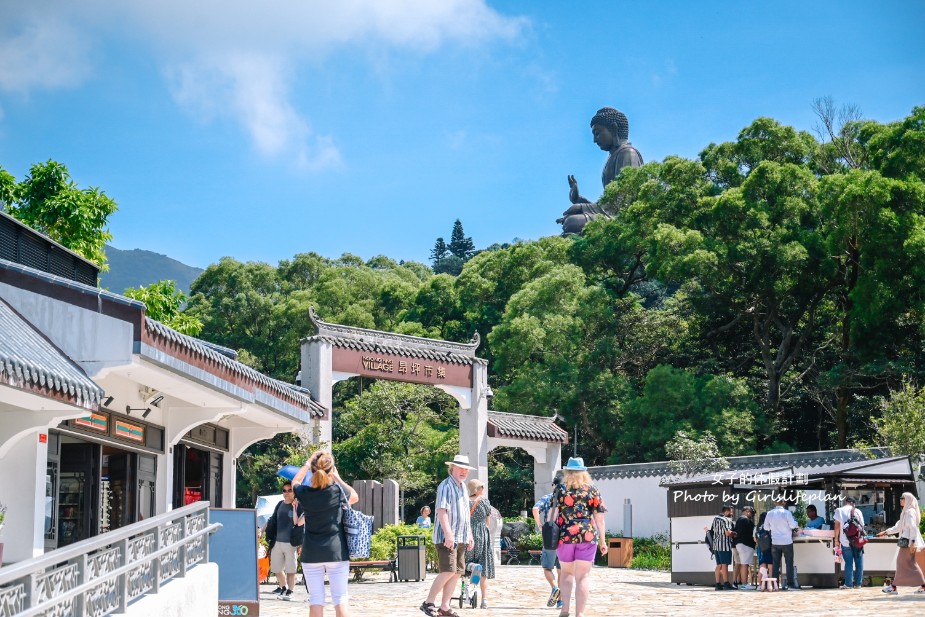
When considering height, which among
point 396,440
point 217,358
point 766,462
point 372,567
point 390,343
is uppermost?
point 390,343

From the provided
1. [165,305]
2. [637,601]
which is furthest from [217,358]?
[165,305]

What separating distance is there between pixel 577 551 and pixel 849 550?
29.0ft

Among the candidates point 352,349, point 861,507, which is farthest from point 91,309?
point 352,349

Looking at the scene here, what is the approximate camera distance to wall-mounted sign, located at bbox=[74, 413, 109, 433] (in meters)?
13.2

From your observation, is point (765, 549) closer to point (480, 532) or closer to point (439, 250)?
point (480, 532)

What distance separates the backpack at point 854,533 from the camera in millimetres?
17453

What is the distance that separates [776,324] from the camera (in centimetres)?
3856

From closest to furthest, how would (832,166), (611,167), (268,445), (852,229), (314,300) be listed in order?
(852,229) → (832,166) → (268,445) → (314,300) → (611,167)

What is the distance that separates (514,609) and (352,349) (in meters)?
15.6

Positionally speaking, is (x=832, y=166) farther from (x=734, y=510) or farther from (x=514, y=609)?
(x=514, y=609)

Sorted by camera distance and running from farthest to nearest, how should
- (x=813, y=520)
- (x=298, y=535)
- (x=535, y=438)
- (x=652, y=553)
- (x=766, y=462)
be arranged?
(x=535, y=438) < (x=766, y=462) < (x=652, y=553) < (x=813, y=520) < (x=298, y=535)

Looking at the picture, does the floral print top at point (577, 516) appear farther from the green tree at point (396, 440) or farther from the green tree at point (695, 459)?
the green tree at point (396, 440)

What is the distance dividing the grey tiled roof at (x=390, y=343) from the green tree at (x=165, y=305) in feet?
9.67

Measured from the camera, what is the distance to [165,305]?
26609 mm
